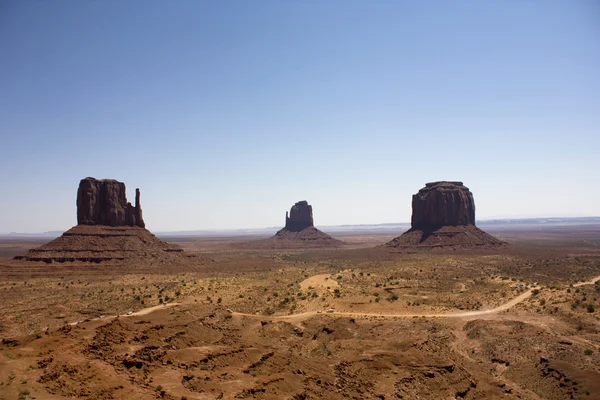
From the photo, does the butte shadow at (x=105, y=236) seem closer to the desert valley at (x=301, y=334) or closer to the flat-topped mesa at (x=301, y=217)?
the desert valley at (x=301, y=334)

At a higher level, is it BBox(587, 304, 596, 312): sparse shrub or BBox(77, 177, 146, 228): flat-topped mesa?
BBox(77, 177, 146, 228): flat-topped mesa

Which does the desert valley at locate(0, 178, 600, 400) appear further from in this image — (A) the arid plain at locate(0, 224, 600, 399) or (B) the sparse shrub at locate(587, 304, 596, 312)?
(A) the arid plain at locate(0, 224, 600, 399)

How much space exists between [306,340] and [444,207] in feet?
339

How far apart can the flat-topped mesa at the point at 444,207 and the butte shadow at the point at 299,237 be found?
51811 millimetres

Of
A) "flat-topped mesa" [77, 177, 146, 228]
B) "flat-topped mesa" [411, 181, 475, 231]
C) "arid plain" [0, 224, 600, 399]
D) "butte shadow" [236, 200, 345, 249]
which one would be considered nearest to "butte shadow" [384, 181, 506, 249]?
"flat-topped mesa" [411, 181, 475, 231]

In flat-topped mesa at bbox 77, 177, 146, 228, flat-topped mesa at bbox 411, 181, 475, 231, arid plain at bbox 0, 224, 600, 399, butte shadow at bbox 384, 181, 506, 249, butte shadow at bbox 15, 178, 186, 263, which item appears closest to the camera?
arid plain at bbox 0, 224, 600, 399

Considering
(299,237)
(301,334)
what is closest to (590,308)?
(301,334)

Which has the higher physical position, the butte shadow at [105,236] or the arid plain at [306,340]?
the butte shadow at [105,236]

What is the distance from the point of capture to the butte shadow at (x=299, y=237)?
559 feet

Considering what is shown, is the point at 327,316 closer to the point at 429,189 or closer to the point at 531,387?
the point at 531,387

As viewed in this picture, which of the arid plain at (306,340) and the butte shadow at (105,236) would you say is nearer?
the arid plain at (306,340)

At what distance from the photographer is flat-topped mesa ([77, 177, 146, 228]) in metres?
84.2

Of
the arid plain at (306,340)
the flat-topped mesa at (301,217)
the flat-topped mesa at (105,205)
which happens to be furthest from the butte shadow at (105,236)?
the flat-topped mesa at (301,217)

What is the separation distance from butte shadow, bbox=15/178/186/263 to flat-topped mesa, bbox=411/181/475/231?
268 feet
